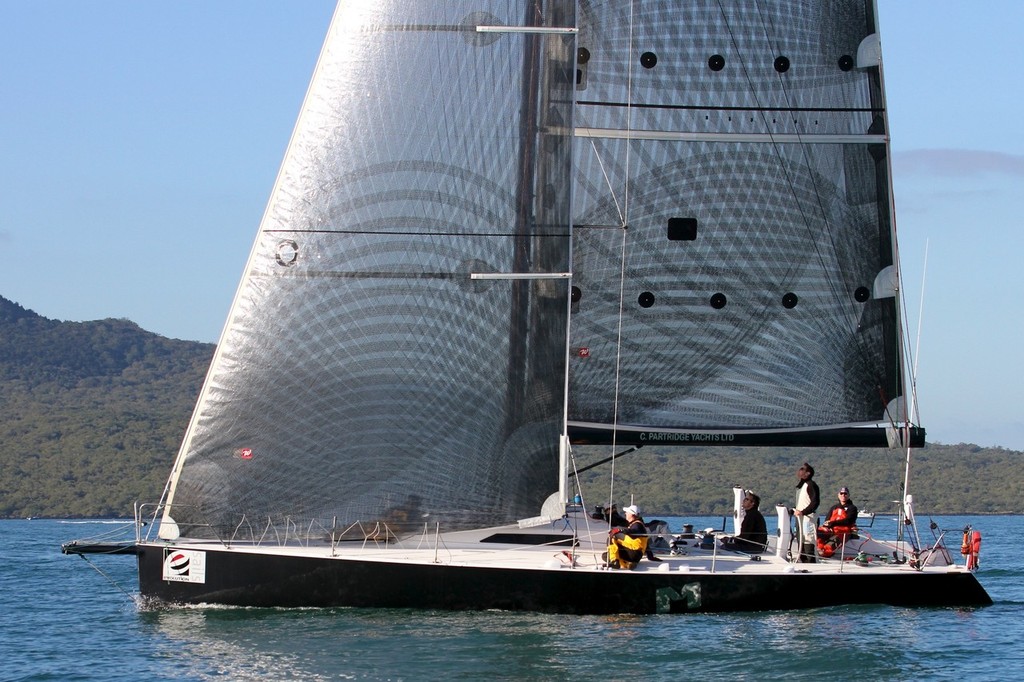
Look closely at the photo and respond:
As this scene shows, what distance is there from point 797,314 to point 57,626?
32.7ft

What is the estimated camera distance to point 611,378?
19.8 meters

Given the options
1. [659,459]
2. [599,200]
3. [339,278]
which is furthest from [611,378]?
[659,459]

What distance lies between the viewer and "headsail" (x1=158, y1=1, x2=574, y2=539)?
59.7 ft

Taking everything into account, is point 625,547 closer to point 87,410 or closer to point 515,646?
point 515,646

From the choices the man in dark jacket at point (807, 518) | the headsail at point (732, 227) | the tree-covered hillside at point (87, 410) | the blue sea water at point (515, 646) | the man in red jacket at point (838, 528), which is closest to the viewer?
the blue sea water at point (515, 646)

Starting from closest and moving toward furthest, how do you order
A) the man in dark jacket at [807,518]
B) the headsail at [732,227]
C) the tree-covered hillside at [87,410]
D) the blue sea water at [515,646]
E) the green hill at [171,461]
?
1. the blue sea water at [515,646]
2. the man in dark jacket at [807,518]
3. the headsail at [732,227]
4. the green hill at [171,461]
5. the tree-covered hillside at [87,410]

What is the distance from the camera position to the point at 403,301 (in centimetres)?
1844

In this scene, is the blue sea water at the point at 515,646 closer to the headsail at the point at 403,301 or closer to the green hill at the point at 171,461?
the headsail at the point at 403,301

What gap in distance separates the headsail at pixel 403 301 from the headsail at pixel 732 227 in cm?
111

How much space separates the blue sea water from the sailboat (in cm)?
27

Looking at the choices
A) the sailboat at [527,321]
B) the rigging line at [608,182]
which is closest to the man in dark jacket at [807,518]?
the sailboat at [527,321]

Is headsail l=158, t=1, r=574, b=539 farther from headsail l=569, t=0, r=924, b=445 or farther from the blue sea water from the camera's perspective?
the blue sea water

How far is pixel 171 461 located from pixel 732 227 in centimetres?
8359

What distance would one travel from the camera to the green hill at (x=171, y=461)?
3679 inches
